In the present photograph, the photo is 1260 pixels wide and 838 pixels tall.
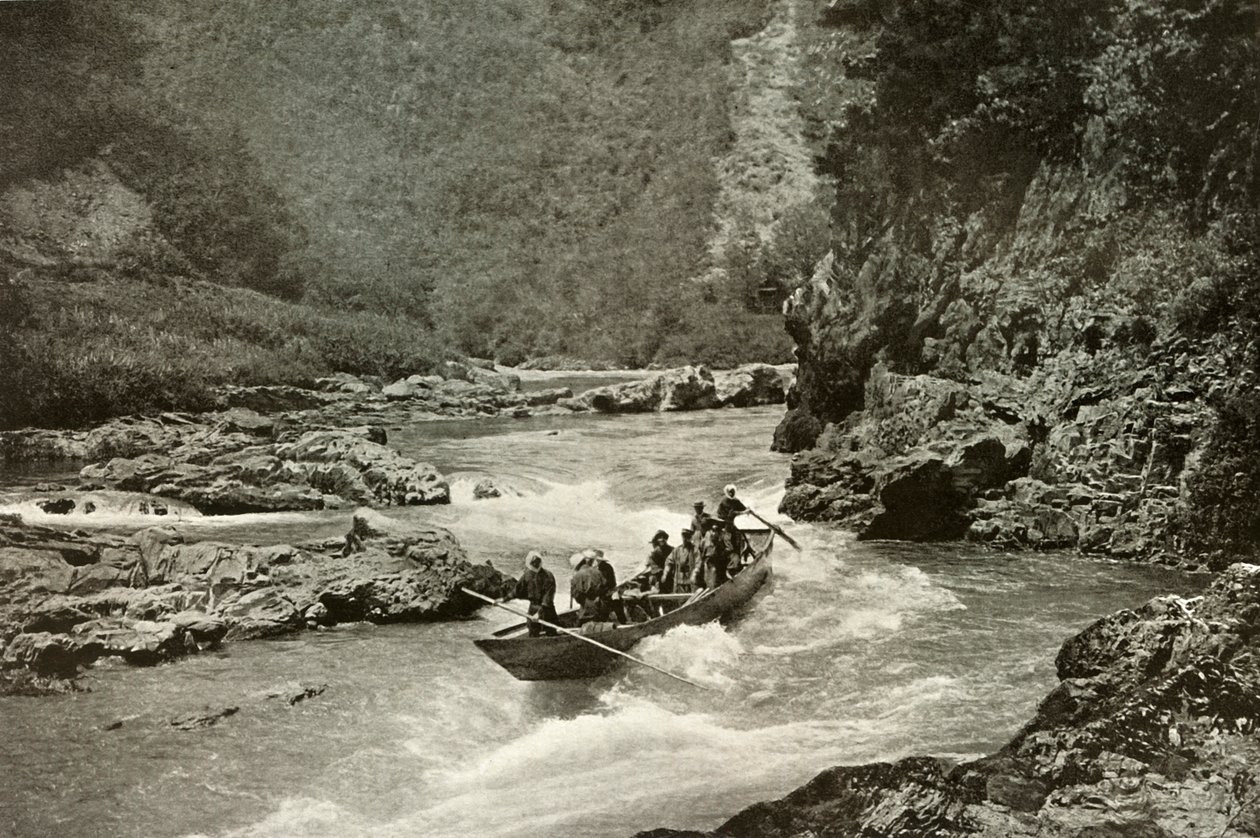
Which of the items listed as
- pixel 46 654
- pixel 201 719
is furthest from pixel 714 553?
pixel 46 654

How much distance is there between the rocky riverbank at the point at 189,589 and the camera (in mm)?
5742

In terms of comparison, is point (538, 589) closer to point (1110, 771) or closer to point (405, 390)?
point (405, 390)

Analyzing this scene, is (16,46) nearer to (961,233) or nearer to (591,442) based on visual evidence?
(591,442)

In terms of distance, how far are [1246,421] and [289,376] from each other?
20.2 ft

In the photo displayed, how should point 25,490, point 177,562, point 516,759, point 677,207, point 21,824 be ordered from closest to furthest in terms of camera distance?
point 21,824
point 516,759
point 25,490
point 177,562
point 677,207

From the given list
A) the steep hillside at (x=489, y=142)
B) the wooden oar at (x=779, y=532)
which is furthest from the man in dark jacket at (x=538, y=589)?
the wooden oar at (x=779, y=532)

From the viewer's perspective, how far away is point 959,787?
4.80m

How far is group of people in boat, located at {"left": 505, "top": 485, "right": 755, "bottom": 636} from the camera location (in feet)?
21.5

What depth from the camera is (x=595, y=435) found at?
936 centimetres

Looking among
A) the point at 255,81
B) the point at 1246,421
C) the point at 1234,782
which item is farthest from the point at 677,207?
the point at 1234,782

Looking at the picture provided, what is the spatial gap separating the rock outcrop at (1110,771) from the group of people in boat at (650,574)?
2150 millimetres

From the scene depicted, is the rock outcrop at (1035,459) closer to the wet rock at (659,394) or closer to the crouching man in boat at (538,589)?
the wet rock at (659,394)

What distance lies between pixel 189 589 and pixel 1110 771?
5.36 meters

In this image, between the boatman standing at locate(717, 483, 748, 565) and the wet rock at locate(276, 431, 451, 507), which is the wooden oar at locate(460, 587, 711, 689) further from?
the boatman standing at locate(717, 483, 748, 565)
